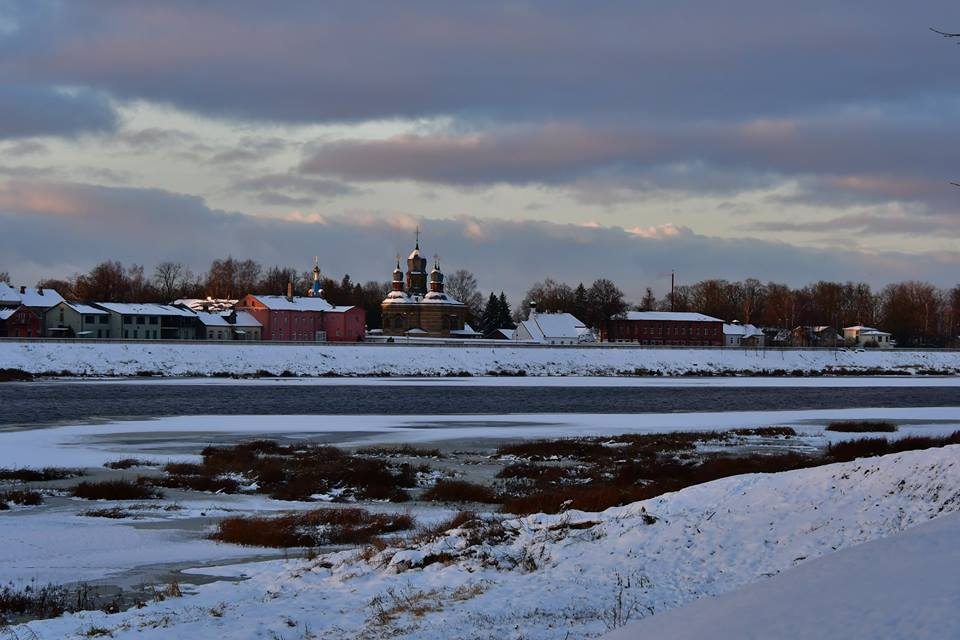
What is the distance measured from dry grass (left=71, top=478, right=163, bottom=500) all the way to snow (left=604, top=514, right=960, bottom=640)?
17.5 meters

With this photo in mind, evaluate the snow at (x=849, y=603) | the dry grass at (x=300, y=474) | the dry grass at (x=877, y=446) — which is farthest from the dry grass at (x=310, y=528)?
the dry grass at (x=877, y=446)

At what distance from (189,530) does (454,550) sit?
21.5 feet

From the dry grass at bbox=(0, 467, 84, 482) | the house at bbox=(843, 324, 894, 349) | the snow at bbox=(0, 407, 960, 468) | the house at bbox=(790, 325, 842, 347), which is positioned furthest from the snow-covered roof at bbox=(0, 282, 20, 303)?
the house at bbox=(843, 324, 894, 349)

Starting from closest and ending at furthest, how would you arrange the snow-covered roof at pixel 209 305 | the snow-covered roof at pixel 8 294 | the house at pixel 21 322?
the house at pixel 21 322, the snow-covered roof at pixel 8 294, the snow-covered roof at pixel 209 305

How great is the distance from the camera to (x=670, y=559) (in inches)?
549

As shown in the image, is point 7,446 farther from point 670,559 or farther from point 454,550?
point 670,559

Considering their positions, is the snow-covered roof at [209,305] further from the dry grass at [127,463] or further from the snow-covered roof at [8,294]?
the dry grass at [127,463]

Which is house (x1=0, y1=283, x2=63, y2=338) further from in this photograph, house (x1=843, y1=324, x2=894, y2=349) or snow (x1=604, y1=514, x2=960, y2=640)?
snow (x1=604, y1=514, x2=960, y2=640)

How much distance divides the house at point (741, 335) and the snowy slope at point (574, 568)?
150058 mm

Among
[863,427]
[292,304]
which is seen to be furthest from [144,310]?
[863,427]

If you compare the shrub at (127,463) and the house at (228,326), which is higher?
the house at (228,326)

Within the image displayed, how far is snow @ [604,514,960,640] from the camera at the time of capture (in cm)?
623

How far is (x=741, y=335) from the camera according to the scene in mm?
174250

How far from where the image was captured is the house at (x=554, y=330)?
151500mm
